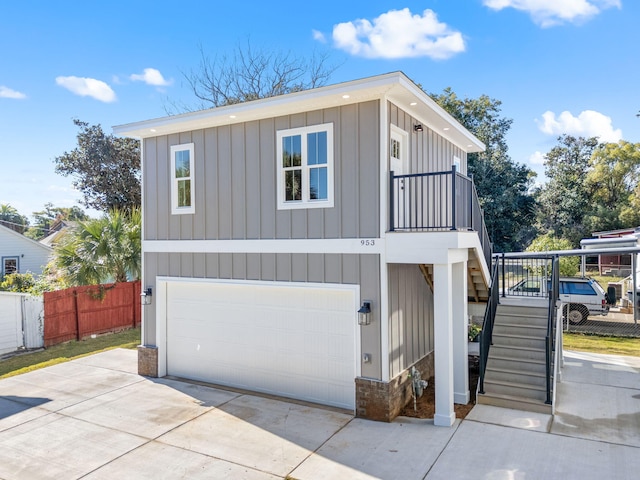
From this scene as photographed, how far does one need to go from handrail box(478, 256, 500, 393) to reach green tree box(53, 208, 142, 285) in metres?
10.7

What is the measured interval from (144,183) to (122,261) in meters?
5.24

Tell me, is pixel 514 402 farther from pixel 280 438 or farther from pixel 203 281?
pixel 203 281

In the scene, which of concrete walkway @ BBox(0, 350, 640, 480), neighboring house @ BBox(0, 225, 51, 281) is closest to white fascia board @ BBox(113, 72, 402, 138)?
concrete walkway @ BBox(0, 350, 640, 480)

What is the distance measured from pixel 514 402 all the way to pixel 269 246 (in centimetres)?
497

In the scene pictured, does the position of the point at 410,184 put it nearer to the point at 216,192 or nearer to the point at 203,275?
the point at 216,192

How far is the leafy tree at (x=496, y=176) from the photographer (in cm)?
2364

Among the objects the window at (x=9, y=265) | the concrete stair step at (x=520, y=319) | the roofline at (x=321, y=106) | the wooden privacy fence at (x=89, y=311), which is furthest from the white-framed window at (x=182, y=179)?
the window at (x=9, y=265)

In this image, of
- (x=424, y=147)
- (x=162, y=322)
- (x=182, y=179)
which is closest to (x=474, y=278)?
(x=424, y=147)

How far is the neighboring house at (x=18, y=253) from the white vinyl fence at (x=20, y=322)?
1210cm

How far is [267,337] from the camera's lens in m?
8.34

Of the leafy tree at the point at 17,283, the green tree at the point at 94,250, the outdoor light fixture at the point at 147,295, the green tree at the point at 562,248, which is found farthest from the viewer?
the green tree at the point at 562,248

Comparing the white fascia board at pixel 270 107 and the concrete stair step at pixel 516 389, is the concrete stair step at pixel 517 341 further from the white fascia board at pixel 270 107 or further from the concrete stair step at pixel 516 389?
the white fascia board at pixel 270 107

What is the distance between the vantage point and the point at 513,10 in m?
15.7

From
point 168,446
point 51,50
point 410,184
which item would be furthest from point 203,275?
point 51,50
